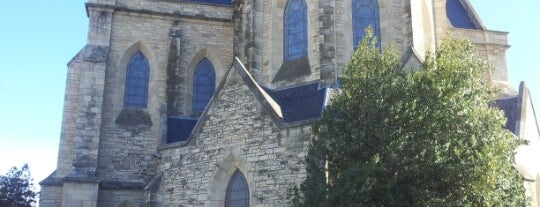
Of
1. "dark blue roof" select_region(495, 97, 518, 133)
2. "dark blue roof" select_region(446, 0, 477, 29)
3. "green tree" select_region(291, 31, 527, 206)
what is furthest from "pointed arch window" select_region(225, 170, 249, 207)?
"dark blue roof" select_region(446, 0, 477, 29)

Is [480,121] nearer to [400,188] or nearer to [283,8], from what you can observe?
[400,188]

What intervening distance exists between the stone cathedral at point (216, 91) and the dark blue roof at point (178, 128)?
0.08 m

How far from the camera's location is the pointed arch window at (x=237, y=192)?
44.6 feet

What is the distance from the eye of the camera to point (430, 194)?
9703mm

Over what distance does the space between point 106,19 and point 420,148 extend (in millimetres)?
14156

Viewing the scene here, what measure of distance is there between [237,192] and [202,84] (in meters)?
8.45

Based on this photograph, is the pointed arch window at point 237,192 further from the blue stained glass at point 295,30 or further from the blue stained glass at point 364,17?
the blue stained glass at point 364,17

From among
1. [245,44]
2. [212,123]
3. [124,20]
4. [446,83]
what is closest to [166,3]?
[124,20]

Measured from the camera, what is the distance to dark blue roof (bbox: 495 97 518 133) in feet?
56.6

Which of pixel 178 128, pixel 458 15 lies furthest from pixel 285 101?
pixel 458 15

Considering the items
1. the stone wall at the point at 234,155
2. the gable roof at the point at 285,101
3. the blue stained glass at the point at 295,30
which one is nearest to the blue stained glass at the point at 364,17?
the blue stained glass at the point at 295,30

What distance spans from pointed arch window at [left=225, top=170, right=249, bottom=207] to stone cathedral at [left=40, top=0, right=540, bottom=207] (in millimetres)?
30

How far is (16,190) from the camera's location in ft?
84.6

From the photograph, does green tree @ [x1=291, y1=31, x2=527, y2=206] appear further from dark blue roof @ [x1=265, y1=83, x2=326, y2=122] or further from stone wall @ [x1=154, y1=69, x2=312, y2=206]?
dark blue roof @ [x1=265, y1=83, x2=326, y2=122]
